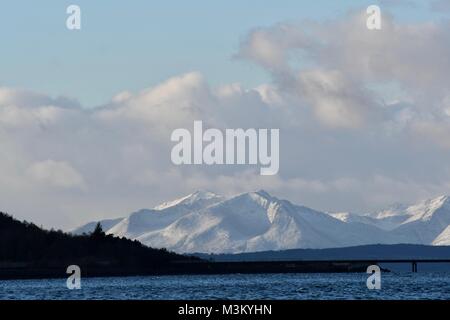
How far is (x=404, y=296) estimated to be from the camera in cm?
18150
